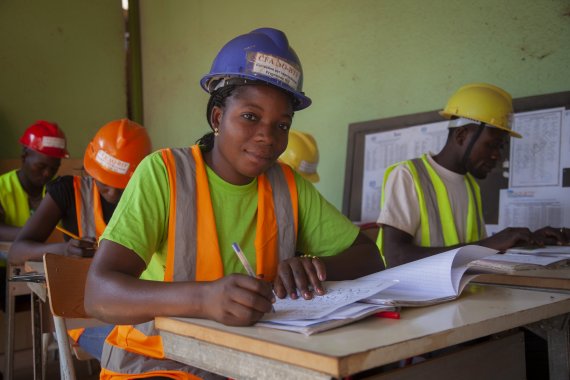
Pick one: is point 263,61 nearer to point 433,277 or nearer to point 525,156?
point 433,277

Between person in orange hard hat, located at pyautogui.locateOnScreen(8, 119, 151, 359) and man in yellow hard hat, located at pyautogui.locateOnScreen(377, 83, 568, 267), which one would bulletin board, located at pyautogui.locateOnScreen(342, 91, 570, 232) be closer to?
man in yellow hard hat, located at pyautogui.locateOnScreen(377, 83, 568, 267)

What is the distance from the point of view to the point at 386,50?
399 centimetres

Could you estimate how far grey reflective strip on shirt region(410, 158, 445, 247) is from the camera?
269 centimetres

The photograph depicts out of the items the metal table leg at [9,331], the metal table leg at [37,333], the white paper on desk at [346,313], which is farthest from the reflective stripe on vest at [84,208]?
the white paper on desk at [346,313]

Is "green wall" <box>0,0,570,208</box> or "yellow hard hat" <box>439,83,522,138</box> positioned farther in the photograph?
"green wall" <box>0,0,570,208</box>

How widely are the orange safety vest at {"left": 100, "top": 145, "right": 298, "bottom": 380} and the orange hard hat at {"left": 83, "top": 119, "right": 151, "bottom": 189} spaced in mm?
1319

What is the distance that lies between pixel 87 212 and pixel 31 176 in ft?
4.19

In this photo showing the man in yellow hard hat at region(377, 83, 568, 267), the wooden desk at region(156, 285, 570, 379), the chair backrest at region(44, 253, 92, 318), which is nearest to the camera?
the wooden desk at region(156, 285, 570, 379)

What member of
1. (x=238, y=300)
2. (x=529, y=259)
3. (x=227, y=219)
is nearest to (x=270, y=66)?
(x=227, y=219)

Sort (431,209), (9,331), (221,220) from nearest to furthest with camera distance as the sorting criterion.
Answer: (221,220), (431,209), (9,331)

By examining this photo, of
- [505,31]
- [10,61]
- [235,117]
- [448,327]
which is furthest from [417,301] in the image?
[10,61]

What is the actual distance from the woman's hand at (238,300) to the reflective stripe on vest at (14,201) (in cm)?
349

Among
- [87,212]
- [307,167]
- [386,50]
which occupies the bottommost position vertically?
[87,212]

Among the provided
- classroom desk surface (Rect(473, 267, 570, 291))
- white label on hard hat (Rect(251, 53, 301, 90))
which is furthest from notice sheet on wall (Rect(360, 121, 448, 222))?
white label on hard hat (Rect(251, 53, 301, 90))
